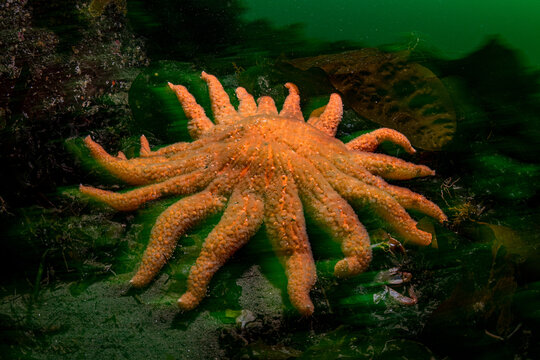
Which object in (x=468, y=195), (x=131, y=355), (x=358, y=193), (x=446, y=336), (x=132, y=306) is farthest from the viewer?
(x=468, y=195)

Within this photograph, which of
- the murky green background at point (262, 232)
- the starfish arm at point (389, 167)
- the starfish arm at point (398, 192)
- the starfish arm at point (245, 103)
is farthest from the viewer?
the starfish arm at point (245, 103)

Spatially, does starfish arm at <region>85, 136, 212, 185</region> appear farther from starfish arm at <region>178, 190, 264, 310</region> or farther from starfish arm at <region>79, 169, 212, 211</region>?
starfish arm at <region>178, 190, 264, 310</region>

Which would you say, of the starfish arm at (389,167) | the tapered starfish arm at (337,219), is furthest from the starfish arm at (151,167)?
the starfish arm at (389,167)

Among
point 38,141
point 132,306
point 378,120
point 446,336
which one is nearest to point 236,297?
point 132,306

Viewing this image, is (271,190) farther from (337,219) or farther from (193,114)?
(193,114)

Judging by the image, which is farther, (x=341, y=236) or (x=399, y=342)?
(x=341, y=236)

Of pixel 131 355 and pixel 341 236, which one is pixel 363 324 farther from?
pixel 131 355

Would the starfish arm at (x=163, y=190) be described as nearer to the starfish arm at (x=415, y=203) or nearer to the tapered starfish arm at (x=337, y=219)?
the tapered starfish arm at (x=337, y=219)
